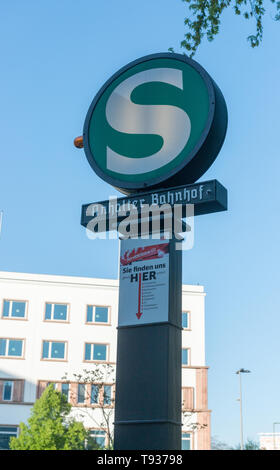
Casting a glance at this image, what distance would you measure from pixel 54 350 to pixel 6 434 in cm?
756

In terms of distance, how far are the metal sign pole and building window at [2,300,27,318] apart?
4561 cm

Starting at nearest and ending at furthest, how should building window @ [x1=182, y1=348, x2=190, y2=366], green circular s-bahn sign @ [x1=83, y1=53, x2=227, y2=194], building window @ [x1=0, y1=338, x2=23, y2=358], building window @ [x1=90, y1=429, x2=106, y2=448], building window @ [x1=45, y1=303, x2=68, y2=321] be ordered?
green circular s-bahn sign @ [x1=83, y1=53, x2=227, y2=194], building window @ [x1=90, y1=429, x2=106, y2=448], building window @ [x1=0, y1=338, x2=23, y2=358], building window @ [x1=45, y1=303, x2=68, y2=321], building window @ [x1=182, y1=348, x2=190, y2=366]

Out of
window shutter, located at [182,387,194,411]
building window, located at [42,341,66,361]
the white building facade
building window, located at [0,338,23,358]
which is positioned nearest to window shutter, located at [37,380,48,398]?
the white building facade

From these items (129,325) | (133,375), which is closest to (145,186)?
(129,325)

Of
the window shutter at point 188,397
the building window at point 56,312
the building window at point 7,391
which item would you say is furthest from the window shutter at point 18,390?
the window shutter at point 188,397

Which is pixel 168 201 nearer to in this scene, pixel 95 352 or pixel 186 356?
pixel 95 352

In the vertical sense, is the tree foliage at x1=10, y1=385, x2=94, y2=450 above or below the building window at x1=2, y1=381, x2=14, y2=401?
below

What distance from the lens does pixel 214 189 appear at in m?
9.55

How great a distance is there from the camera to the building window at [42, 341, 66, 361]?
5359 cm

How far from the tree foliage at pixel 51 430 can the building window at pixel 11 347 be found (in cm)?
889

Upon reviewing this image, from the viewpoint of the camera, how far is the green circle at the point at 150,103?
33.1 ft

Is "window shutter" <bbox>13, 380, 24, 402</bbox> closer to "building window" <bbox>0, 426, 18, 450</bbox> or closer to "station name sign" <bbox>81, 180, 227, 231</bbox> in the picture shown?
"building window" <bbox>0, 426, 18, 450</bbox>
